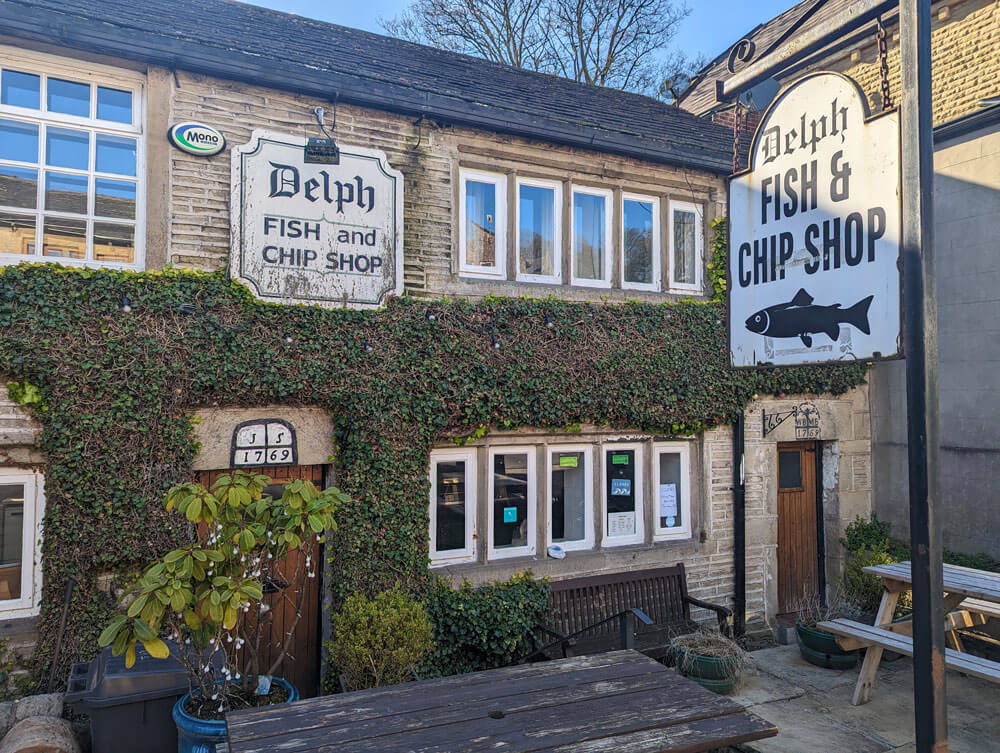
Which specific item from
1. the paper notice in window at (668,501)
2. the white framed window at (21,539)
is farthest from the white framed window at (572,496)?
the white framed window at (21,539)

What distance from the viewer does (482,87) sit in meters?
8.29

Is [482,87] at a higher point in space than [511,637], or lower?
higher

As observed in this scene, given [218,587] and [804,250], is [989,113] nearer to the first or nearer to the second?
[804,250]

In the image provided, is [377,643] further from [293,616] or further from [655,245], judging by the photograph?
[655,245]

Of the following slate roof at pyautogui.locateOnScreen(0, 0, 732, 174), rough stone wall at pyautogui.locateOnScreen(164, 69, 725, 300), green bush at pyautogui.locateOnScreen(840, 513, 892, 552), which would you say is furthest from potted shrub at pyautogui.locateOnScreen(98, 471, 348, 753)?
green bush at pyautogui.locateOnScreen(840, 513, 892, 552)

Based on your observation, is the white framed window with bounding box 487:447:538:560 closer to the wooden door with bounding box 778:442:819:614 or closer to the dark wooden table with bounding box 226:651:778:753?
the dark wooden table with bounding box 226:651:778:753

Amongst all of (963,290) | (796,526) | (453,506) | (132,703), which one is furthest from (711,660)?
(963,290)

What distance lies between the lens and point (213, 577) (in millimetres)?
4164

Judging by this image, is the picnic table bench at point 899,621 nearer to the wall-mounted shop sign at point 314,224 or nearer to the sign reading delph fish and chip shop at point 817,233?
the sign reading delph fish and chip shop at point 817,233

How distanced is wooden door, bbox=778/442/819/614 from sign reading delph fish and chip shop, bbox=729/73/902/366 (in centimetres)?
538

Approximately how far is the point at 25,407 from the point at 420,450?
128 inches

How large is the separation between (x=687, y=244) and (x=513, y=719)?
21.1ft

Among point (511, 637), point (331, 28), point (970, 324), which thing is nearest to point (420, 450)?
point (511, 637)

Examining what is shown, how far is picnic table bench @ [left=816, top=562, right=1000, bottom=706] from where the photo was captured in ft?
18.4
